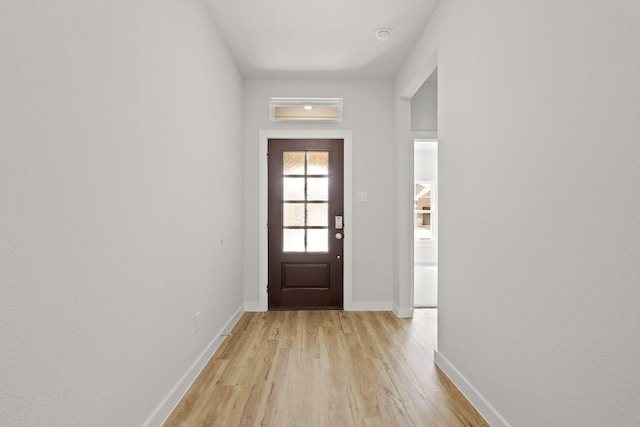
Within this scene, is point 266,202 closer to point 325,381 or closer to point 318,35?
point 318,35

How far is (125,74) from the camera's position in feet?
5.45

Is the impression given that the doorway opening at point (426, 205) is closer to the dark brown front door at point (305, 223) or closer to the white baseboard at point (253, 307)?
the dark brown front door at point (305, 223)

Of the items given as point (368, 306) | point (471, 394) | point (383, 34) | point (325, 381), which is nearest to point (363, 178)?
point (368, 306)

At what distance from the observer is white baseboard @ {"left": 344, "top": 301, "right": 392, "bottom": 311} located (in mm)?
4484

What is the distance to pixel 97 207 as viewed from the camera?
4.77 ft

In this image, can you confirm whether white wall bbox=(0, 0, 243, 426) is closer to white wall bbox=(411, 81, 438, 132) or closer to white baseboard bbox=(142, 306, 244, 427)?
white baseboard bbox=(142, 306, 244, 427)

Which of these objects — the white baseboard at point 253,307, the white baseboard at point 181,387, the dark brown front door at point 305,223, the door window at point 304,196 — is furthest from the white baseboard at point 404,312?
the white baseboard at point 181,387

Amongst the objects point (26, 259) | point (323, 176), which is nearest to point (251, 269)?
point (323, 176)

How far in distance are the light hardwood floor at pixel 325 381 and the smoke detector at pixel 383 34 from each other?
9.05 ft

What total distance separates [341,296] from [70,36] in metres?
3.81

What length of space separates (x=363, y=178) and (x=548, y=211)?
3.00 metres

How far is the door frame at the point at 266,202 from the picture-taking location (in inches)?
175

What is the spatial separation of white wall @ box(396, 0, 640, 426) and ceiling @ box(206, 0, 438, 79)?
2.50ft

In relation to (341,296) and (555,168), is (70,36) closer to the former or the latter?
(555,168)
